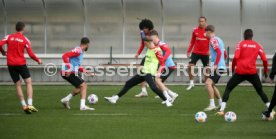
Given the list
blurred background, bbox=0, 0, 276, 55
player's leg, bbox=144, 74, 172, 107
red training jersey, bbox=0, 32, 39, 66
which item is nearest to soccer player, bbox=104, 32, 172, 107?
player's leg, bbox=144, 74, 172, 107

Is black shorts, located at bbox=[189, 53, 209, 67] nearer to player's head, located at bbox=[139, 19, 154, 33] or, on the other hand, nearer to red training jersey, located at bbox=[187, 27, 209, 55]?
red training jersey, located at bbox=[187, 27, 209, 55]

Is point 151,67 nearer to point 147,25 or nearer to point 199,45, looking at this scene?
point 147,25

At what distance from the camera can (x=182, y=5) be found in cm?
3138

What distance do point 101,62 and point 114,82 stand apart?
4.51ft

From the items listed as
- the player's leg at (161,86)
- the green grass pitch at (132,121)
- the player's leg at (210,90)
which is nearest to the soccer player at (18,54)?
the green grass pitch at (132,121)

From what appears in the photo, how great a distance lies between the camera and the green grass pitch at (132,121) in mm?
13883

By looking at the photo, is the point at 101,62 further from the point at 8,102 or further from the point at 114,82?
the point at 8,102

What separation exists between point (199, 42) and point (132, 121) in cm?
851

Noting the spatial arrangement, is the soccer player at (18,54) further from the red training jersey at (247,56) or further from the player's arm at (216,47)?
the red training jersey at (247,56)

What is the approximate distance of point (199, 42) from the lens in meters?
24.1

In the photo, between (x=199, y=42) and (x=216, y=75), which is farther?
(x=199, y=42)

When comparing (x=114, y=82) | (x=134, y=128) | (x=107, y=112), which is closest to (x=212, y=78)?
(x=107, y=112)

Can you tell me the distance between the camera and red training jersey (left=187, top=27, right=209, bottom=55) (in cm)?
2394

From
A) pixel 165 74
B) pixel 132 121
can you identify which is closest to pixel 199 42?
pixel 165 74
